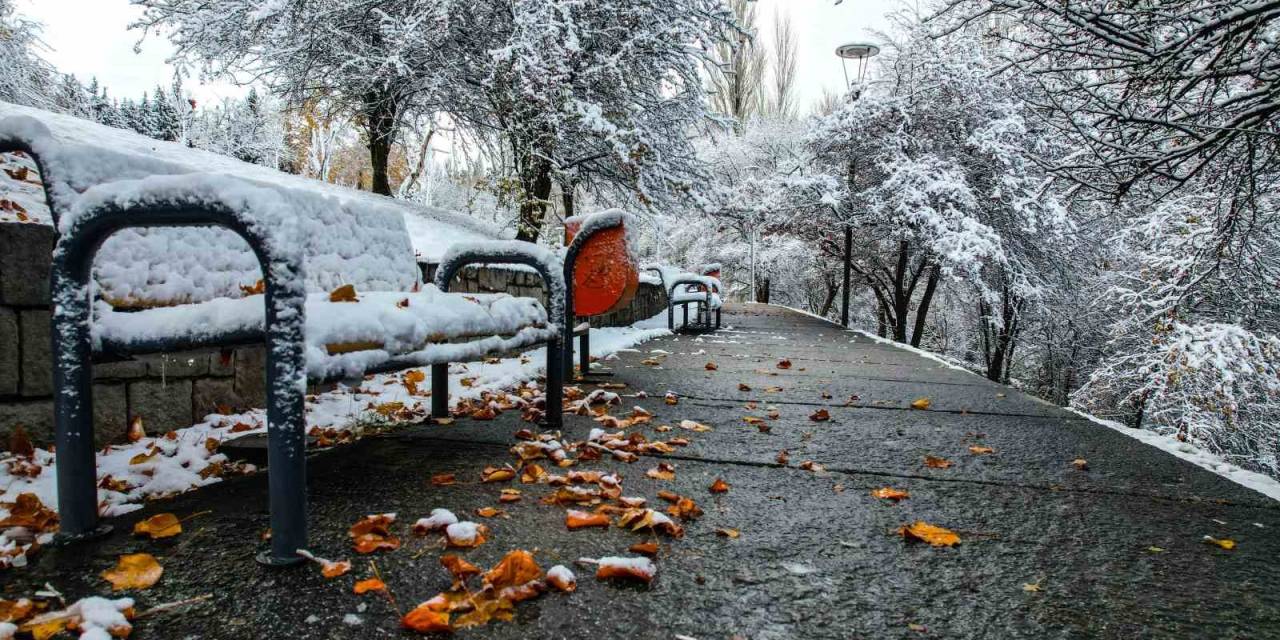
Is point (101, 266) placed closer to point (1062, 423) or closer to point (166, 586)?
point (166, 586)

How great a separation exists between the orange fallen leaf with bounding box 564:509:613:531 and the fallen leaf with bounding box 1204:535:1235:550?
4.89 ft

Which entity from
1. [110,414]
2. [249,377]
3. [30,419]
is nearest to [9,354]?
[30,419]

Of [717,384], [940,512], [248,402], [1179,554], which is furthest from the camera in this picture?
[717,384]

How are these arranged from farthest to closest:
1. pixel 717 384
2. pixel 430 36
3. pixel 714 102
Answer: pixel 714 102, pixel 430 36, pixel 717 384

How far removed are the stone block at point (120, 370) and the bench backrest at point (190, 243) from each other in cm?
53

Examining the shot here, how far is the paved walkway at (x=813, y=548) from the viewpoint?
1.14 meters

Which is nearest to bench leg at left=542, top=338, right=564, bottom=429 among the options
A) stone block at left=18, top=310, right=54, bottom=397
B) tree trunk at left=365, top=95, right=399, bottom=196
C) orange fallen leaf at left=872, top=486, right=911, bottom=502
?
orange fallen leaf at left=872, top=486, right=911, bottom=502

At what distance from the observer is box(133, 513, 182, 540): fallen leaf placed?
4.70 ft

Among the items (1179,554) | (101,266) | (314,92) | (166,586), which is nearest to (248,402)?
(101,266)

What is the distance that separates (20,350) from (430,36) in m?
6.62

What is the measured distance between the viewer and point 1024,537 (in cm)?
155

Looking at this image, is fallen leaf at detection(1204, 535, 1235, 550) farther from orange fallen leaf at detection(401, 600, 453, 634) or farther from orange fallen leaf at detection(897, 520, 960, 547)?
orange fallen leaf at detection(401, 600, 453, 634)

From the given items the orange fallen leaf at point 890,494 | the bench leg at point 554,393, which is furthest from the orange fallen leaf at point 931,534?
the bench leg at point 554,393

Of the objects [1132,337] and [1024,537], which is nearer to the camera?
[1024,537]
